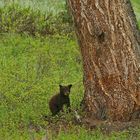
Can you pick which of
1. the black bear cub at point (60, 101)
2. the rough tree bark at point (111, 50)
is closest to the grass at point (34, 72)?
the black bear cub at point (60, 101)

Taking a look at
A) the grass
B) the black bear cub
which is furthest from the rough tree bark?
the black bear cub

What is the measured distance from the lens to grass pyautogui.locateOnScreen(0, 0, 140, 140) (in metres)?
9.03

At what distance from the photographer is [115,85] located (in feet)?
30.1

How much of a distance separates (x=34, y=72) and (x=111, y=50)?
4.43 m

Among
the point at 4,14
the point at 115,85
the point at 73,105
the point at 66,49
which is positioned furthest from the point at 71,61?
the point at 115,85

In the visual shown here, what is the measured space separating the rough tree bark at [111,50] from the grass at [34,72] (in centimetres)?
53

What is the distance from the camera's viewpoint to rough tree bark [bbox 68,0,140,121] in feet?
29.6

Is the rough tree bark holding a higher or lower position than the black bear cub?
higher

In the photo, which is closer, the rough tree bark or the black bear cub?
the rough tree bark

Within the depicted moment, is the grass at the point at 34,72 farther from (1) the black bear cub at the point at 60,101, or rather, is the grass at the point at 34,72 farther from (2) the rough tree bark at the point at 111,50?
(2) the rough tree bark at the point at 111,50

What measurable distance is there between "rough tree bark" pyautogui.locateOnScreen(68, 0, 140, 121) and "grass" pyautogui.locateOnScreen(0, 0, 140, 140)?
1.75 ft

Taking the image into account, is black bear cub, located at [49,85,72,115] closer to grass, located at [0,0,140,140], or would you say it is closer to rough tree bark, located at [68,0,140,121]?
grass, located at [0,0,140,140]

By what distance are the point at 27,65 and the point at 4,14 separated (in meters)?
3.33

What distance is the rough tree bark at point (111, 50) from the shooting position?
9031mm
